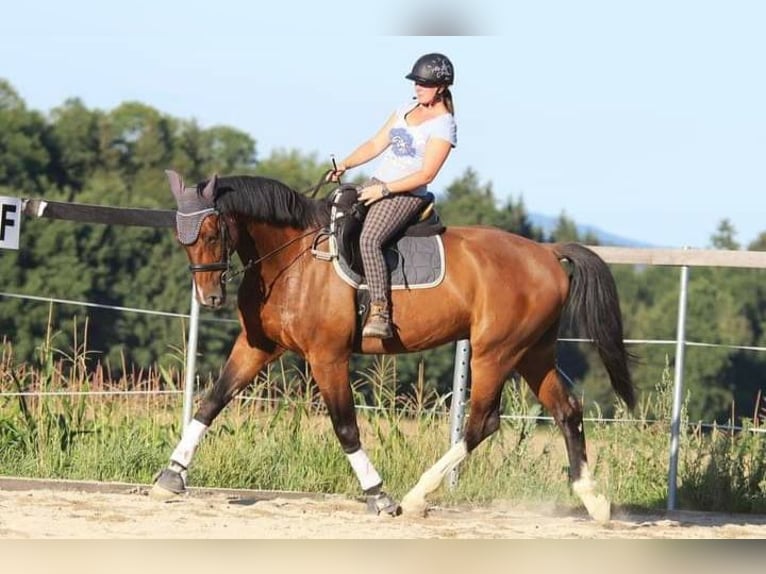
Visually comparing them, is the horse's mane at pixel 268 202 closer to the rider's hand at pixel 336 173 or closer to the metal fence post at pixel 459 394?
the rider's hand at pixel 336 173

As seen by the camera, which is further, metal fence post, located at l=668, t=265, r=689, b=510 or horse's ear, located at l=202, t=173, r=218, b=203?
metal fence post, located at l=668, t=265, r=689, b=510

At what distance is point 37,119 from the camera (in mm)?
68875

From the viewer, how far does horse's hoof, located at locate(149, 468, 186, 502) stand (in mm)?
8703

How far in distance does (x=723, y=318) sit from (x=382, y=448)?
184ft

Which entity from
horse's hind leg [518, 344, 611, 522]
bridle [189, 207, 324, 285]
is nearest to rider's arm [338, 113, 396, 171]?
bridle [189, 207, 324, 285]

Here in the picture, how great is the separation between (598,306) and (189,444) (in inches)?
112

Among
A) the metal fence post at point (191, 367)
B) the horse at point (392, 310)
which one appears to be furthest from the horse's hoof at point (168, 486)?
the metal fence post at point (191, 367)

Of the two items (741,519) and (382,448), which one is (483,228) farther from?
(741,519)

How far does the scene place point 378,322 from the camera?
855cm

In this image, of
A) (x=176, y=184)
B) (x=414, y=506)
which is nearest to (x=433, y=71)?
(x=176, y=184)

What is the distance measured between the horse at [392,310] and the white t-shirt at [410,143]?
48 centimetres

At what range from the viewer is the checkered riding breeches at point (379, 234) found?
8.54 meters

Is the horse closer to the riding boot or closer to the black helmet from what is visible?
the riding boot

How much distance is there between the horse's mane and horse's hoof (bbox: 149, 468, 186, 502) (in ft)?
5.61
